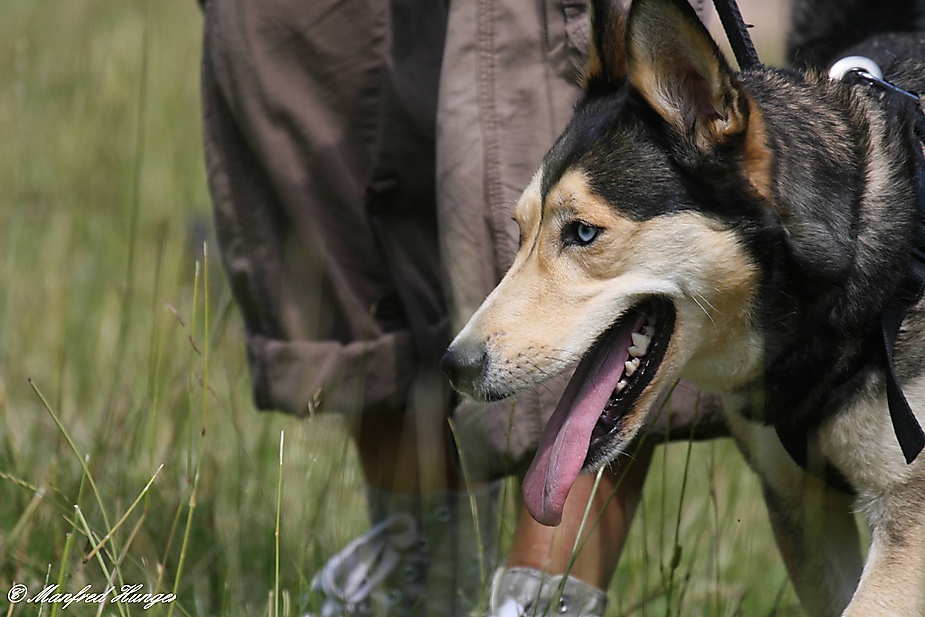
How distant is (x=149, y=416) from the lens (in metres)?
3.21

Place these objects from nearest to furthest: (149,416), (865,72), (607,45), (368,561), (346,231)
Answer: (607,45), (865,72), (346,231), (368,561), (149,416)

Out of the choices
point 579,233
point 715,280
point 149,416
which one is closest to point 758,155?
point 715,280

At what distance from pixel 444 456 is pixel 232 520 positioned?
0.56 m

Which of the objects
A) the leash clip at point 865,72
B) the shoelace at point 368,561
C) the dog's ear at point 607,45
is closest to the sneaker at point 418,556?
the shoelace at point 368,561

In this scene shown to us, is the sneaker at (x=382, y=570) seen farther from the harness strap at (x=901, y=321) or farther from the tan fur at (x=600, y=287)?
the harness strap at (x=901, y=321)

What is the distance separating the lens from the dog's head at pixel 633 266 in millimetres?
1846

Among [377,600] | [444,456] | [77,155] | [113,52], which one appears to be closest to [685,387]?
[444,456]

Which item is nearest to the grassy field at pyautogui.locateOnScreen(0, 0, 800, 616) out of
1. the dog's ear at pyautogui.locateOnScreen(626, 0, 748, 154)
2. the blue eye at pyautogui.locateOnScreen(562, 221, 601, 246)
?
the blue eye at pyautogui.locateOnScreen(562, 221, 601, 246)

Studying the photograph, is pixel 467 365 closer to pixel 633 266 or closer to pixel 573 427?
pixel 573 427

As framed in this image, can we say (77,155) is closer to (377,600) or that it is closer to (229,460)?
(229,460)

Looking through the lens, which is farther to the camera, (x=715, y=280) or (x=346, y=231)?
(x=346, y=231)

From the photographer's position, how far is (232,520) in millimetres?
2762

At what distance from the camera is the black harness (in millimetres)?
1791

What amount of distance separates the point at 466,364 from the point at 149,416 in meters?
1.65
